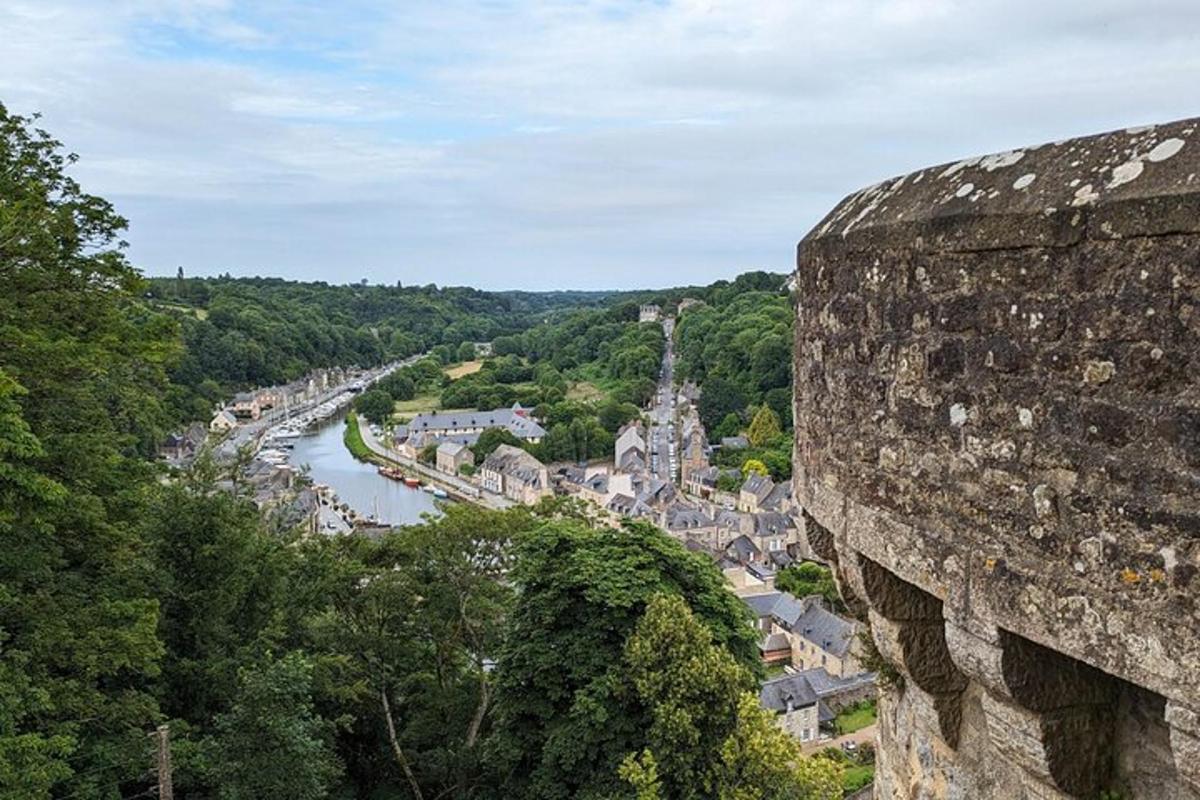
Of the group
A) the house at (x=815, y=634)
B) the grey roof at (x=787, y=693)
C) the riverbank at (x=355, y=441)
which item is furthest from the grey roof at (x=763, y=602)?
the riverbank at (x=355, y=441)

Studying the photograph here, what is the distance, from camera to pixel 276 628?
17.6 metres

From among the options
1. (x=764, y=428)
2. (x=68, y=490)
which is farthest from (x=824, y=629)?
(x=764, y=428)

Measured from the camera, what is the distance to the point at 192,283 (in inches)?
5837

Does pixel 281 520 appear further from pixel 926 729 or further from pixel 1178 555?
pixel 1178 555

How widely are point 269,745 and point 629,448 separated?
72477mm

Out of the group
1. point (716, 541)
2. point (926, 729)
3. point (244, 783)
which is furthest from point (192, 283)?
point (926, 729)

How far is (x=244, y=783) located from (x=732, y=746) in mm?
7809

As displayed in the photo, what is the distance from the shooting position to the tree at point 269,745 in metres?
14.6

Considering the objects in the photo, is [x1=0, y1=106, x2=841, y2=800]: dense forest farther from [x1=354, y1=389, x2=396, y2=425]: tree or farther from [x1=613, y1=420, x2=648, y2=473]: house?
[x1=354, y1=389, x2=396, y2=425]: tree

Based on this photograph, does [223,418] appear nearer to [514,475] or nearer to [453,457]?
[453,457]

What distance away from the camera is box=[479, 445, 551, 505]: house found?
7544cm

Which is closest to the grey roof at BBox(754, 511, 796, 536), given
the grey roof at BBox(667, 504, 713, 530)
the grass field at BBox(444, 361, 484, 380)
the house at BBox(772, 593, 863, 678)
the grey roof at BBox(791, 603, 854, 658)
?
the grey roof at BBox(667, 504, 713, 530)

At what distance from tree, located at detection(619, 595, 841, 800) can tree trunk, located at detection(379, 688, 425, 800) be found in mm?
5488

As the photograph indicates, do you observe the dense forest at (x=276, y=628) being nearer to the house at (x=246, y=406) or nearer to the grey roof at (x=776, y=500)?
the grey roof at (x=776, y=500)
